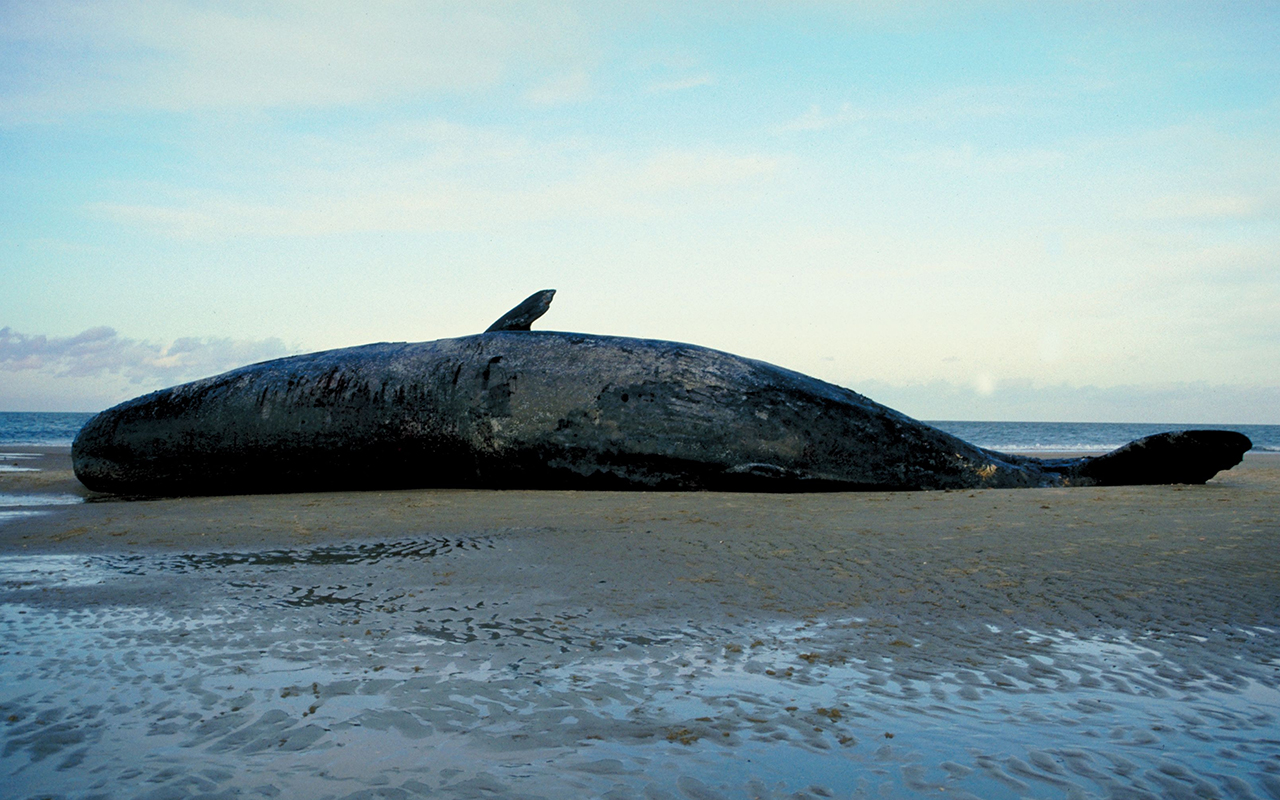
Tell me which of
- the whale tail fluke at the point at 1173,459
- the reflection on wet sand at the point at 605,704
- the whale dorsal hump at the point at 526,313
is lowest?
the reflection on wet sand at the point at 605,704

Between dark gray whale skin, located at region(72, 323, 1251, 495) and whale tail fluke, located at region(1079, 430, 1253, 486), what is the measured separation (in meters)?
0.01

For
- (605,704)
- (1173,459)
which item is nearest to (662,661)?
(605,704)

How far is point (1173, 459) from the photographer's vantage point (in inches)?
249

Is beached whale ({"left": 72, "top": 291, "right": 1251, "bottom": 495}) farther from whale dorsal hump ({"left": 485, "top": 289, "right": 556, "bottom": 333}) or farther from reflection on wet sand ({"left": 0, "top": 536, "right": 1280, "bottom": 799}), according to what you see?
reflection on wet sand ({"left": 0, "top": 536, "right": 1280, "bottom": 799})

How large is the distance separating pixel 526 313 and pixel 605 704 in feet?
20.2

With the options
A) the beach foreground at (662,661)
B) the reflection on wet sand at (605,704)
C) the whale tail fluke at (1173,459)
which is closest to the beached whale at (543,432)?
the whale tail fluke at (1173,459)

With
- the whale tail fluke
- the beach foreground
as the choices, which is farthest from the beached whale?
the beach foreground

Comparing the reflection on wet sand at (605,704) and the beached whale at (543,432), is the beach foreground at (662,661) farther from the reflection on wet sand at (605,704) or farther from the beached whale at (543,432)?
the beached whale at (543,432)

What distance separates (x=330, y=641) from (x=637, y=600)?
1017 millimetres

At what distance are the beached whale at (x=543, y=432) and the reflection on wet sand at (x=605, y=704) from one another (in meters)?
3.77

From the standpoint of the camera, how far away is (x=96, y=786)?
155 centimetres

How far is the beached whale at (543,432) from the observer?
6.49 meters

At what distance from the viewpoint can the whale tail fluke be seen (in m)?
6.14

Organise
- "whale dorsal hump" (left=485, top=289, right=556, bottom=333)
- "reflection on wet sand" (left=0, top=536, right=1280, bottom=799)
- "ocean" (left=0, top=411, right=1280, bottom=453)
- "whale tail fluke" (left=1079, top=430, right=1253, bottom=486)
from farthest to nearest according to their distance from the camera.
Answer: "ocean" (left=0, top=411, right=1280, bottom=453) → "whale dorsal hump" (left=485, top=289, right=556, bottom=333) → "whale tail fluke" (left=1079, top=430, right=1253, bottom=486) → "reflection on wet sand" (left=0, top=536, right=1280, bottom=799)
